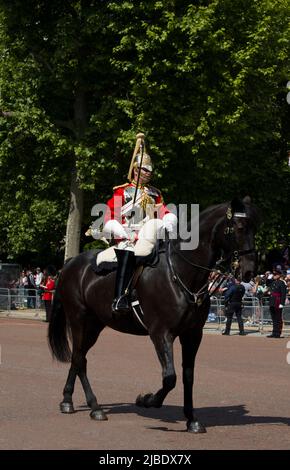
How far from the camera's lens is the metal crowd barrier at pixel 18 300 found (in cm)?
3672

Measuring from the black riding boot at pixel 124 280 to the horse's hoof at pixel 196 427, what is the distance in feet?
4.86

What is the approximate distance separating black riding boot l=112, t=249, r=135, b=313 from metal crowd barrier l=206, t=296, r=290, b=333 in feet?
56.2

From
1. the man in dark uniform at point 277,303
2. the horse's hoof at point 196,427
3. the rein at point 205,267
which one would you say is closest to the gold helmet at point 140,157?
the rein at point 205,267

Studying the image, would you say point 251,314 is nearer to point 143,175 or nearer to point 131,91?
point 131,91

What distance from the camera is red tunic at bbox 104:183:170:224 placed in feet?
34.8

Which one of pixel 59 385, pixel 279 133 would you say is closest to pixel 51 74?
pixel 279 133

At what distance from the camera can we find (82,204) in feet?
113

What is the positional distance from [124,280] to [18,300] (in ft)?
90.5

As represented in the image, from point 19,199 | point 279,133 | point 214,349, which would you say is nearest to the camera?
point 214,349

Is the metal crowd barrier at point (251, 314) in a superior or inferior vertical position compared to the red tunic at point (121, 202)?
inferior

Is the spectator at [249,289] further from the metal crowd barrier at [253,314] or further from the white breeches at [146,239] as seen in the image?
the white breeches at [146,239]

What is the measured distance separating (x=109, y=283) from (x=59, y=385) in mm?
3311
